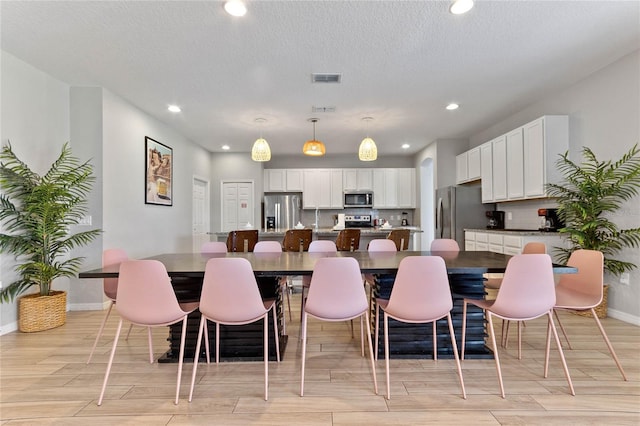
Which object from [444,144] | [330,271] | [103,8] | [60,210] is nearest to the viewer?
[330,271]

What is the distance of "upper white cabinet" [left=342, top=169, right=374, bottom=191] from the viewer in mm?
7793

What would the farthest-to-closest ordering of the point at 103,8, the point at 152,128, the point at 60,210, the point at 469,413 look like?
Answer: the point at 152,128 → the point at 60,210 → the point at 103,8 → the point at 469,413

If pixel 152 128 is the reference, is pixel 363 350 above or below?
below

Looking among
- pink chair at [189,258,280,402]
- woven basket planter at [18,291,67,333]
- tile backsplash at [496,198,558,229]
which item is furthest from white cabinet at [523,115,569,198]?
woven basket planter at [18,291,67,333]

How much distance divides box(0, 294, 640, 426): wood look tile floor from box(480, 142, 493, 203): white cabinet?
2.80 metres

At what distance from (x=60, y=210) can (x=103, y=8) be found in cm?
193

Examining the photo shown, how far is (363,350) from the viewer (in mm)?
2523

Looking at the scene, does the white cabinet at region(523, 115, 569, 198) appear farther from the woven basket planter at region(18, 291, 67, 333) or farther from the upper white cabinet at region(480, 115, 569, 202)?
the woven basket planter at region(18, 291, 67, 333)

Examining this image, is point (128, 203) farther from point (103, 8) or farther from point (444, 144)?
point (444, 144)

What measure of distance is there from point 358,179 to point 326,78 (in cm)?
439

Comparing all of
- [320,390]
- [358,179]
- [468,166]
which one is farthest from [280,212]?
[320,390]

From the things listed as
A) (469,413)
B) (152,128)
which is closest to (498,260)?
(469,413)

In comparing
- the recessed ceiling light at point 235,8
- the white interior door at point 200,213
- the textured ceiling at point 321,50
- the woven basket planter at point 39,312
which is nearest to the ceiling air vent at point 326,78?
the textured ceiling at point 321,50

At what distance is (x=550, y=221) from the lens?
4.07 metres
